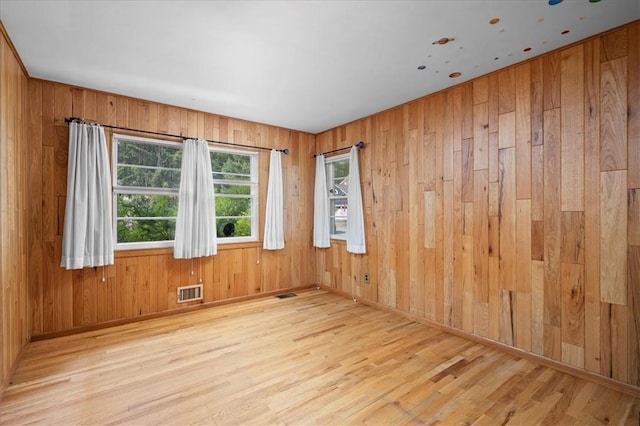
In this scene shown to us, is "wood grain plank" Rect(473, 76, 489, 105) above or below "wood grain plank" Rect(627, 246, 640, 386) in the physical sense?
above

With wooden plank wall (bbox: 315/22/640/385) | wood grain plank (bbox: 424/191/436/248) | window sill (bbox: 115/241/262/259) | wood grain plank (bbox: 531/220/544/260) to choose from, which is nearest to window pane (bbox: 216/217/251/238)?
window sill (bbox: 115/241/262/259)

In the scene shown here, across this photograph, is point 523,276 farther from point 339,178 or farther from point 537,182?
point 339,178

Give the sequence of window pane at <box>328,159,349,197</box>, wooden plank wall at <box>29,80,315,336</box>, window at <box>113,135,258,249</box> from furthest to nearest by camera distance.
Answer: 1. window pane at <box>328,159,349,197</box>
2. window at <box>113,135,258,249</box>
3. wooden plank wall at <box>29,80,315,336</box>

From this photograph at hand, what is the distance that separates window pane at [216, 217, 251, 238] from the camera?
411cm

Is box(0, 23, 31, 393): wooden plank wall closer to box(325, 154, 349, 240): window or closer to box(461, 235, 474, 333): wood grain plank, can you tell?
box(325, 154, 349, 240): window

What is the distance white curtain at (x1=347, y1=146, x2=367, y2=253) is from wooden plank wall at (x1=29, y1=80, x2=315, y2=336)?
3.40ft

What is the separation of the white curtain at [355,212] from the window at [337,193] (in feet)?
1.26

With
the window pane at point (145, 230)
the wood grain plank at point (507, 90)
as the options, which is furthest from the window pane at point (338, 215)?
the wood grain plank at point (507, 90)

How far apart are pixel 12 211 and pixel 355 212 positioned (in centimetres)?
344

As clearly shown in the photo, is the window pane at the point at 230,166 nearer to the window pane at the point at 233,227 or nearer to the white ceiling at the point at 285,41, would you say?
the window pane at the point at 233,227

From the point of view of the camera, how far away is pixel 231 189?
419 centimetres

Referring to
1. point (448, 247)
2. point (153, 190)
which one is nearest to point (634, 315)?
point (448, 247)

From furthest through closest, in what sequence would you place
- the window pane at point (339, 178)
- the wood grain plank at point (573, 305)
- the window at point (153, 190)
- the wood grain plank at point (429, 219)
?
the window pane at point (339, 178)
the window at point (153, 190)
the wood grain plank at point (429, 219)
the wood grain plank at point (573, 305)

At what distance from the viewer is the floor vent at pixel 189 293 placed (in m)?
3.67
